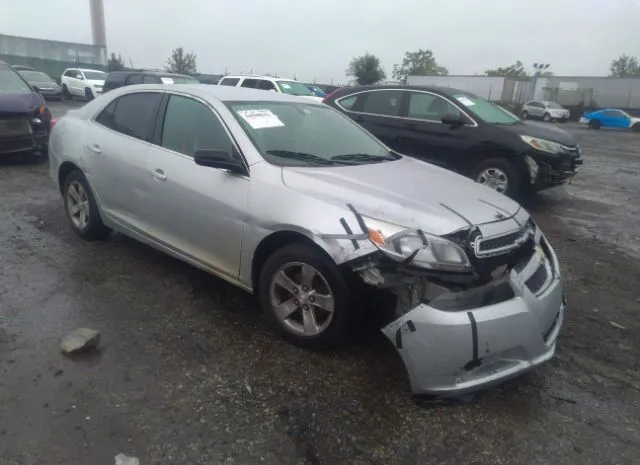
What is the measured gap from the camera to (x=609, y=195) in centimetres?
892

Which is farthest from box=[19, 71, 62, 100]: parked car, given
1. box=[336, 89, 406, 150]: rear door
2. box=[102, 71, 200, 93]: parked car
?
box=[336, 89, 406, 150]: rear door

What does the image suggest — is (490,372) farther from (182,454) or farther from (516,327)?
(182,454)

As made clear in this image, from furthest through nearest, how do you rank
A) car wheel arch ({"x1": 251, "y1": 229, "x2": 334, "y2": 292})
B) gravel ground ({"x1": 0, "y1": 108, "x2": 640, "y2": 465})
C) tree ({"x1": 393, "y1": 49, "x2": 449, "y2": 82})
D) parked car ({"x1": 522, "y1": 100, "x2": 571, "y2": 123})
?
1. tree ({"x1": 393, "y1": 49, "x2": 449, "y2": 82})
2. parked car ({"x1": 522, "y1": 100, "x2": 571, "y2": 123})
3. car wheel arch ({"x1": 251, "y1": 229, "x2": 334, "y2": 292})
4. gravel ground ({"x1": 0, "y1": 108, "x2": 640, "y2": 465})

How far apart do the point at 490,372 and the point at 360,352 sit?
85cm

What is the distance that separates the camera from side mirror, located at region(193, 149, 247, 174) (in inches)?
130

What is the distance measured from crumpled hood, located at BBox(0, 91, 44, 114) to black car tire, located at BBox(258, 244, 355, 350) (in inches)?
272

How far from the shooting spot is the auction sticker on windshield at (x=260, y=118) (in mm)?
3666

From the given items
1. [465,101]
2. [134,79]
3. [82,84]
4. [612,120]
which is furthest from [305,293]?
[612,120]

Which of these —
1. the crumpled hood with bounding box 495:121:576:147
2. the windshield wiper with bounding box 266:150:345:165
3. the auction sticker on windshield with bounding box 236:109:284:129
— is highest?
the auction sticker on windshield with bounding box 236:109:284:129

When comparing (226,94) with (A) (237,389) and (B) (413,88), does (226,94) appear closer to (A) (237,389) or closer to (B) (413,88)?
(A) (237,389)

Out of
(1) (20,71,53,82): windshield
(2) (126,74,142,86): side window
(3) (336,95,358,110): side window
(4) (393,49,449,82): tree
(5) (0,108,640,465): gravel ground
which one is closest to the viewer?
(5) (0,108,640,465): gravel ground

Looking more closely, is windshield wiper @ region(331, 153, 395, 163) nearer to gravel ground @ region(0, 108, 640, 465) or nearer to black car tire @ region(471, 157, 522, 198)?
gravel ground @ region(0, 108, 640, 465)

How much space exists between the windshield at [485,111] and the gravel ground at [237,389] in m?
3.76

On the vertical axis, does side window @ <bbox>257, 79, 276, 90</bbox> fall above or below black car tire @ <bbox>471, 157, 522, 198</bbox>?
above
